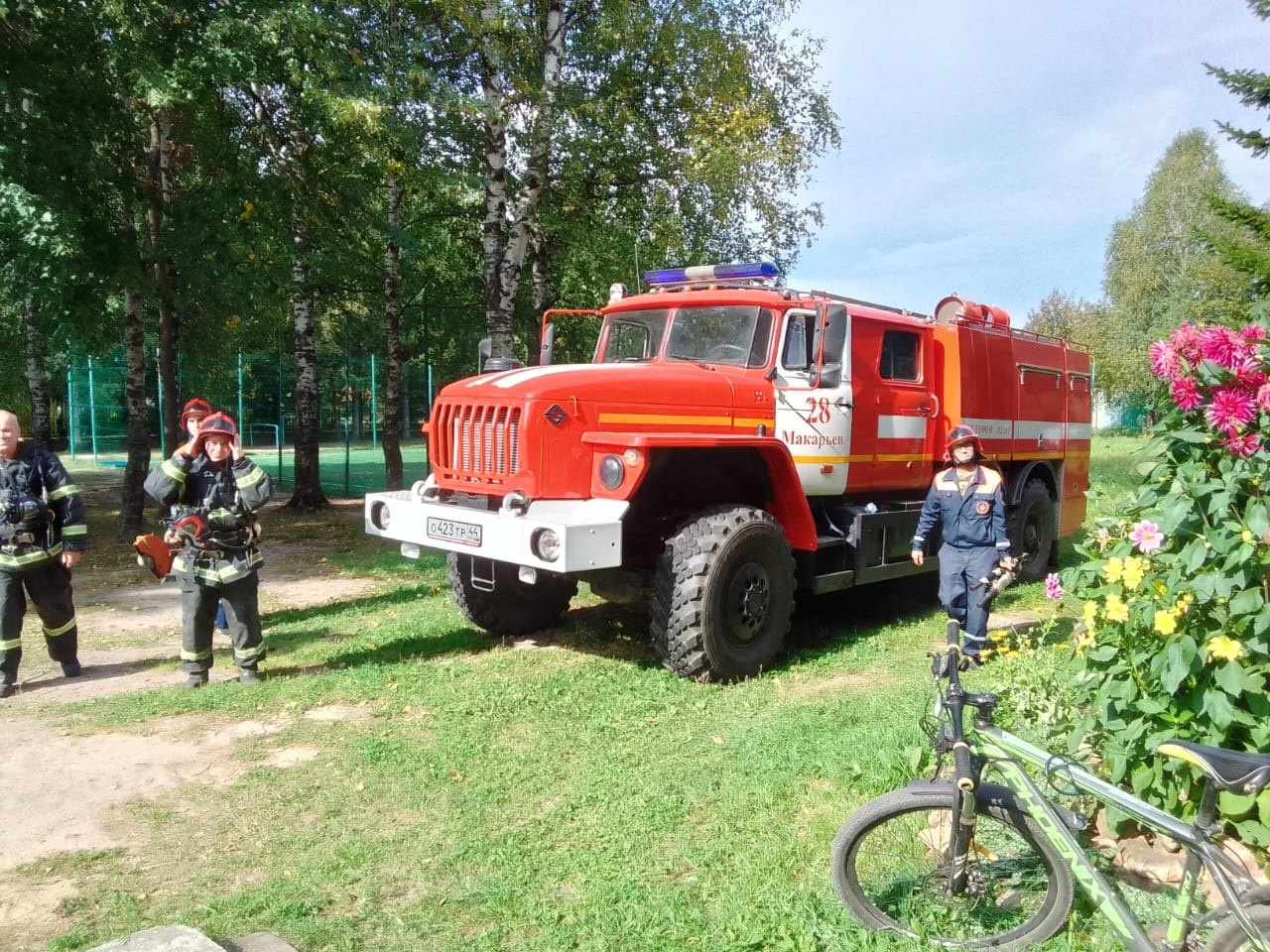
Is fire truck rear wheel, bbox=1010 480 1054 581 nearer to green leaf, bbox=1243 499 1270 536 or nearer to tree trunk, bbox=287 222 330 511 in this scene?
green leaf, bbox=1243 499 1270 536

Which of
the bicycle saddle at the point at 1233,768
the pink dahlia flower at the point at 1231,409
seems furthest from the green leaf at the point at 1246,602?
the bicycle saddle at the point at 1233,768

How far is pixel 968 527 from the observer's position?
572 cm

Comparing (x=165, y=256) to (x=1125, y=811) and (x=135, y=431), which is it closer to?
→ (x=135, y=431)

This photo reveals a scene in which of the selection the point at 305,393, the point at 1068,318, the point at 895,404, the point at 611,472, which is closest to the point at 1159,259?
the point at 1068,318

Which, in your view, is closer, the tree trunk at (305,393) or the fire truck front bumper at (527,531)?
the fire truck front bumper at (527,531)

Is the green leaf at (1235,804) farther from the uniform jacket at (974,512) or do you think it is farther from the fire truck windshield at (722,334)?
the fire truck windshield at (722,334)

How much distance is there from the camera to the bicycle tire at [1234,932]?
221 centimetres

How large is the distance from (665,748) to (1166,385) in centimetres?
278

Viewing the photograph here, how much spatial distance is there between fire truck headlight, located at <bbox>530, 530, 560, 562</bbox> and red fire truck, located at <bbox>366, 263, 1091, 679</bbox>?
11 millimetres

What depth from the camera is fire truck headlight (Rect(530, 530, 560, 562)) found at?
196 inches

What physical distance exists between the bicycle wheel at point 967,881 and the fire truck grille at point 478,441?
124 inches

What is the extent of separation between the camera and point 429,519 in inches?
225

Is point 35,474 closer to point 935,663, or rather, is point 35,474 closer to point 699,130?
point 935,663

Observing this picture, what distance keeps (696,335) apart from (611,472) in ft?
5.89
